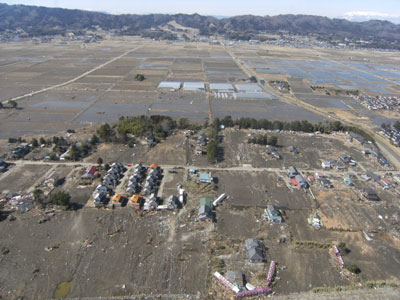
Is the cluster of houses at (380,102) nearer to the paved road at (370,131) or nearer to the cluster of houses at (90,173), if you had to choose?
the paved road at (370,131)

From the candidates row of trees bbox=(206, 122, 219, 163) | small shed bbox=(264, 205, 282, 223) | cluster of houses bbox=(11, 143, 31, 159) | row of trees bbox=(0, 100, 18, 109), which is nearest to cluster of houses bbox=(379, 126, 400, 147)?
row of trees bbox=(206, 122, 219, 163)

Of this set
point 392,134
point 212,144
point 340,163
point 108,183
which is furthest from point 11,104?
point 392,134

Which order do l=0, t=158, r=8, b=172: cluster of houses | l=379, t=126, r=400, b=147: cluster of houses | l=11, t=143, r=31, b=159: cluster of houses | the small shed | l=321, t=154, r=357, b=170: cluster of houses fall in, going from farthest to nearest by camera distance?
l=379, t=126, r=400, b=147: cluster of houses < l=321, t=154, r=357, b=170: cluster of houses < l=11, t=143, r=31, b=159: cluster of houses < l=0, t=158, r=8, b=172: cluster of houses < the small shed

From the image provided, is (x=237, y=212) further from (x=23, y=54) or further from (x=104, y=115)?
(x=23, y=54)

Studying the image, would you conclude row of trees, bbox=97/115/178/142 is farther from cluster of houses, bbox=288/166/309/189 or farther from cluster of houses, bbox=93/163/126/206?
cluster of houses, bbox=288/166/309/189

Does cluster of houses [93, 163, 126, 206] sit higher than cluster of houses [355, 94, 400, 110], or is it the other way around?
cluster of houses [355, 94, 400, 110]

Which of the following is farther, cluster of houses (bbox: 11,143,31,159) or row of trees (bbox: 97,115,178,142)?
row of trees (bbox: 97,115,178,142)
